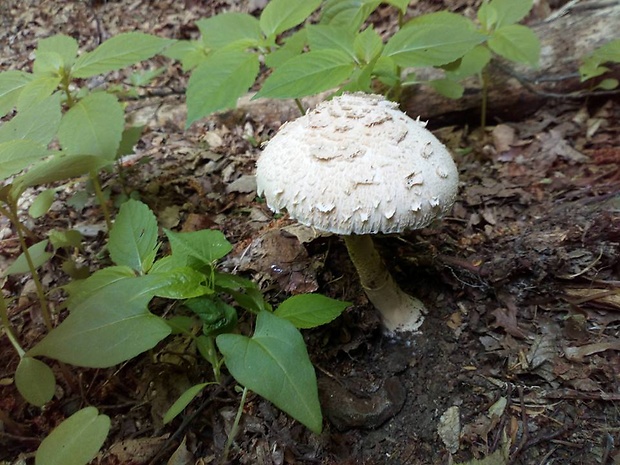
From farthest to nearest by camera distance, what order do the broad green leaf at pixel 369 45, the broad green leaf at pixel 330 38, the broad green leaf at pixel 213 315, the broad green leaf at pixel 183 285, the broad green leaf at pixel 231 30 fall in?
1. the broad green leaf at pixel 231 30
2. the broad green leaf at pixel 330 38
3. the broad green leaf at pixel 369 45
4. the broad green leaf at pixel 213 315
5. the broad green leaf at pixel 183 285

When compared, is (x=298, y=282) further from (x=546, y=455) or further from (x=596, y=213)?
(x=596, y=213)

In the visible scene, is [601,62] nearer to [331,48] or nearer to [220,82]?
[331,48]

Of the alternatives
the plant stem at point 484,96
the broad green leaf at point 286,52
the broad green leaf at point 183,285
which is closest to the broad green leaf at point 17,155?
the broad green leaf at point 183,285

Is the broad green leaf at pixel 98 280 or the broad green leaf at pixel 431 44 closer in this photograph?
the broad green leaf at pixel 98 280

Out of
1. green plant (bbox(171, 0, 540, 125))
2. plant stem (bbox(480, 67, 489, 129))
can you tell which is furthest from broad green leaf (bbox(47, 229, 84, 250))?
plant stem (bbox(480, 67, 489, 129))

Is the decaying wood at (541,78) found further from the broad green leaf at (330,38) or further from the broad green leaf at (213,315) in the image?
the broad green leaf at (213,315)
